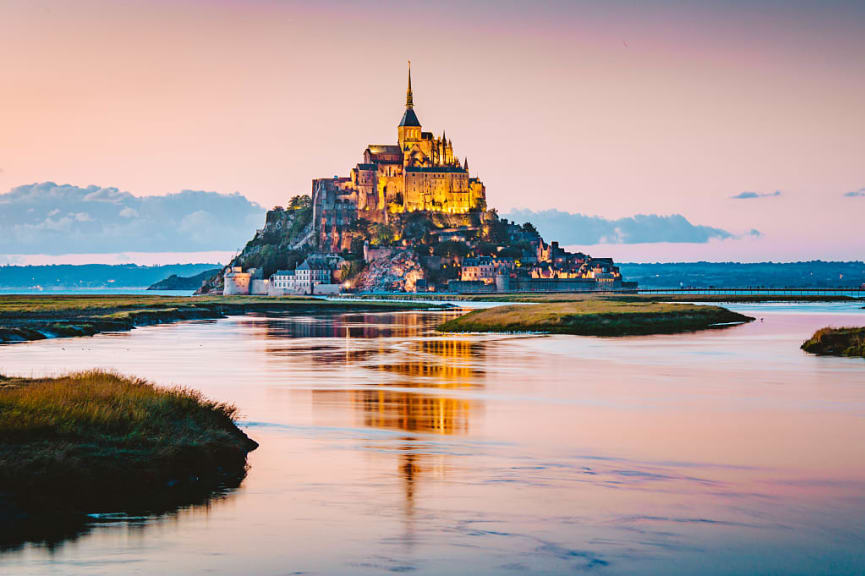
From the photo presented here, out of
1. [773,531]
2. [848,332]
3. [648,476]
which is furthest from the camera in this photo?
[848,332]

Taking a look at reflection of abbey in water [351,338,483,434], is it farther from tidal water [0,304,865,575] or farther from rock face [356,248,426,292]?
rock face [356,248,426,292]

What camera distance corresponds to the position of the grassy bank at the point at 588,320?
62.2 m

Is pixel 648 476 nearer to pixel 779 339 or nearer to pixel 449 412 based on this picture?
pixel 449 412

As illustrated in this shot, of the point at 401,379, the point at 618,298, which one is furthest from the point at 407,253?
the point at 401,379

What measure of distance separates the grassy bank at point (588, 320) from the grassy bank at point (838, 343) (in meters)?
15.3

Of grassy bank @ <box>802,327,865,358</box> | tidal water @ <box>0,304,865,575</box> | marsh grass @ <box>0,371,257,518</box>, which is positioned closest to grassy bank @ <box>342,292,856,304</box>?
grassy bank @ <box>802,327,865,358</box>

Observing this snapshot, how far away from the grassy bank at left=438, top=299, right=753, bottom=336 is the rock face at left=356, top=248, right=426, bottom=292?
4296 inches

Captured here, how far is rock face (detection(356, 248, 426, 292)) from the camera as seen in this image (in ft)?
598

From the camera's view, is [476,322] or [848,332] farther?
[476,322]

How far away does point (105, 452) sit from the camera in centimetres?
1480

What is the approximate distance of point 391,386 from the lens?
1241 inches

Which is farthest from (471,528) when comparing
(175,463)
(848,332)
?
(848,332)

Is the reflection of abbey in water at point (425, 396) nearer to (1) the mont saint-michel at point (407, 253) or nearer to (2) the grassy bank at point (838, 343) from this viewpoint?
(2) the grassy bank at point (838, 343)

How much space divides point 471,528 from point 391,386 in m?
18.5
